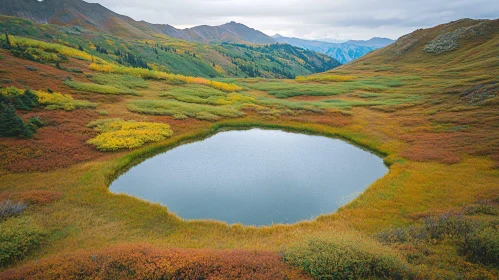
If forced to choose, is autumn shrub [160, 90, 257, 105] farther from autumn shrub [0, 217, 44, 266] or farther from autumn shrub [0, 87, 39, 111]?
autumn shrub [0, 217, 44, 266]

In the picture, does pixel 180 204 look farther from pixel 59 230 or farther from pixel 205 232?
pixel 59 230

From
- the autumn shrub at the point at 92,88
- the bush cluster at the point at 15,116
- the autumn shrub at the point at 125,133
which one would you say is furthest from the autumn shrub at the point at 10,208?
the autumn shrub at the point at 92,88

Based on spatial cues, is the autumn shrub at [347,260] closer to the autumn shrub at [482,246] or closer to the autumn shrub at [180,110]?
the autumn shrub at [482,246]

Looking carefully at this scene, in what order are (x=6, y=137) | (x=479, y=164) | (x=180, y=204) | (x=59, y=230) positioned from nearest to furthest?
(x=59, y=230) → (x=180, y=204) → (x=479, y=164) → (x=6, y=137)

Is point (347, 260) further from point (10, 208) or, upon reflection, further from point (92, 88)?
point (92, 88)

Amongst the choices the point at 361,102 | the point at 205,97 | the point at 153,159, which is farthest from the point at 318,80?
the point at 153,159

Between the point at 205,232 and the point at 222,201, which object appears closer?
the point at 205,232

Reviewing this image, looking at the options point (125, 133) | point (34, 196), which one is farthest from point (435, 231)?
point (125, 133)
